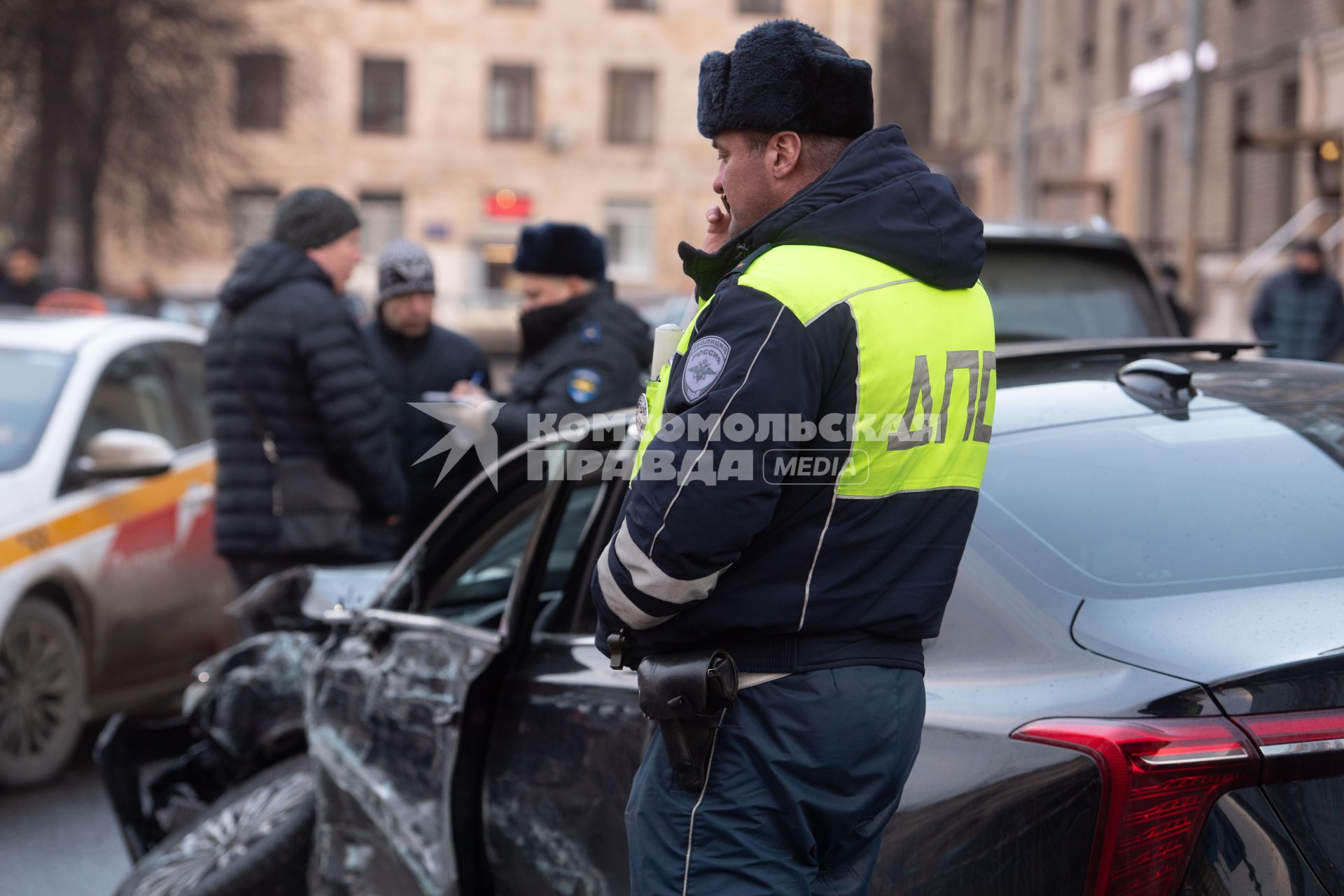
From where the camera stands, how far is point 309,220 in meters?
5.52

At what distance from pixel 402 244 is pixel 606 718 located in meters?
3.35

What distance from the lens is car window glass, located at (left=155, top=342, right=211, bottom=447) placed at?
7.24 metres

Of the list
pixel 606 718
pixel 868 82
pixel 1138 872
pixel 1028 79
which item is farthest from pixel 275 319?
pixel 1028 79

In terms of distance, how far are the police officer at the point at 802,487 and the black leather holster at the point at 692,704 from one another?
24mm

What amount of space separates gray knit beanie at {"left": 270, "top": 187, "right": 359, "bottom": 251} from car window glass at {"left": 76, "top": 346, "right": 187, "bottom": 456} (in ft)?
4.70

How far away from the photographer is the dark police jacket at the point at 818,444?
2191 mm

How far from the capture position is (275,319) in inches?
208

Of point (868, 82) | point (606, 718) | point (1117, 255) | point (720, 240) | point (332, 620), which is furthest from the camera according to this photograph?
point (1117, 255)

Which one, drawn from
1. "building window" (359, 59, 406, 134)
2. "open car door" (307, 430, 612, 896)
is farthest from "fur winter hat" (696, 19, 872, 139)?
"building window" (359, 59, 406, 134)

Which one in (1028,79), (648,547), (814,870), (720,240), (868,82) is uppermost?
(1028,79)

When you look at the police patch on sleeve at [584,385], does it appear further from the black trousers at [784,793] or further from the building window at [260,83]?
the building window at [260,83]

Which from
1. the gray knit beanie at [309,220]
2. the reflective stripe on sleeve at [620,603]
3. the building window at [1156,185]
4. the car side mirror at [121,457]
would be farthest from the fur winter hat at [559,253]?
the building window at [1156,185]

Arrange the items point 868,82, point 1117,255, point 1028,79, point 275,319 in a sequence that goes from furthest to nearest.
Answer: point 1028,79
point 1117,255
point 275,319
point 868,82

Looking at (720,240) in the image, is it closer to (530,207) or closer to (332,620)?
(332,620)
